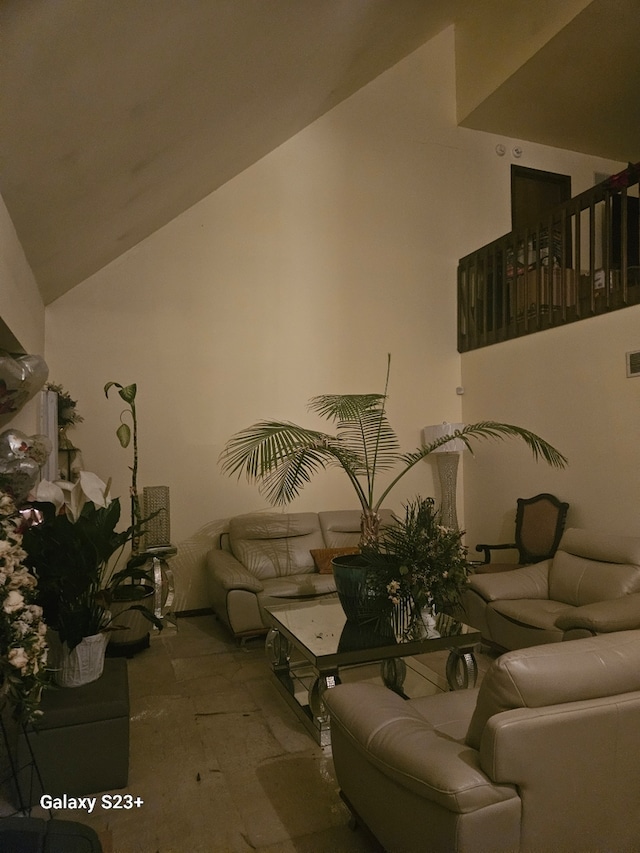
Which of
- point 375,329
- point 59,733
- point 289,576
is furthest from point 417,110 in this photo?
point 59,733

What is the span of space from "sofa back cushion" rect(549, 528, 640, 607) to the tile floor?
1867mm

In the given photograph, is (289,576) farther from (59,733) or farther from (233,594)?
(59,733)

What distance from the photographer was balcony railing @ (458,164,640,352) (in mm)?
4133

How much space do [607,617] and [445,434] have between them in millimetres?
2569

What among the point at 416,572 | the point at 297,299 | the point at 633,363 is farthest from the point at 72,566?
the point at 633,363

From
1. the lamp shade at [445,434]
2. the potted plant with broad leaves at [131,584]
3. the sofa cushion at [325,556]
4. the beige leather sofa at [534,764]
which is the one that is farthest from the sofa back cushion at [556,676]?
the lamp shade at [445,434]

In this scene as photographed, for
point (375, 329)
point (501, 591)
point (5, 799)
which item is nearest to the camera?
point (5, 799)

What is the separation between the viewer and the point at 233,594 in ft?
12.5

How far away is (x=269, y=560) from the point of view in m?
4.49

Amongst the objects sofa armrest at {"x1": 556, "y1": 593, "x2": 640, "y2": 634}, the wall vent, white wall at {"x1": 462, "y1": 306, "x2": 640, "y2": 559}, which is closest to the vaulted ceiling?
white wall at {"x1": 462, "y1": 306, "x2": 640, "y2": 559}

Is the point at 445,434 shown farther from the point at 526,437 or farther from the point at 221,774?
the point at 221,774

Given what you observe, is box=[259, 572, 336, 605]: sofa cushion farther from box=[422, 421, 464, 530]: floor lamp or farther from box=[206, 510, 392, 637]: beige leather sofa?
box=[422, 421, 464, 530]: floor lamp

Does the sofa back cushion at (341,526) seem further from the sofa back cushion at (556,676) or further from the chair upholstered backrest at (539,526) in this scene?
the sofa back cushion at (556,676)

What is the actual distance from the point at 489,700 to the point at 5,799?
6.10 ft
